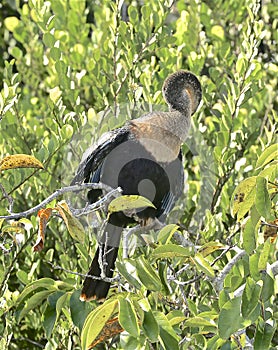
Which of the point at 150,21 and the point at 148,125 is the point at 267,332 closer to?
the point at 148,125

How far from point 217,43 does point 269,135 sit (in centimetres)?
82

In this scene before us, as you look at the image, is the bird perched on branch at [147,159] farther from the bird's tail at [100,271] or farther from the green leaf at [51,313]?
the green leaf at [51,313]

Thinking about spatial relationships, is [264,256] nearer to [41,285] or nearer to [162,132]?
[41,285]

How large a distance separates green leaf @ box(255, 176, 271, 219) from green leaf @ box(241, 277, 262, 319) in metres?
0.14

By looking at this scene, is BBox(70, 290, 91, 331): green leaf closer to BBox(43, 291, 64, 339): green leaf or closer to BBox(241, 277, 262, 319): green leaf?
BBox(43, 291, 64, 339): green leaf

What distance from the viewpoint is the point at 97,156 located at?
2104 millimetres

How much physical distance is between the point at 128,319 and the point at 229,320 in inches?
6.5

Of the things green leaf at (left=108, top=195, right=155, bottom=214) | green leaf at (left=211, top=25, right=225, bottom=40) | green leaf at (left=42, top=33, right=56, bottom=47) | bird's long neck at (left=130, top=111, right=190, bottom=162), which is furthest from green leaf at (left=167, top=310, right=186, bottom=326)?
green leaf at (left=211, top=25, right=225, bottom=40)

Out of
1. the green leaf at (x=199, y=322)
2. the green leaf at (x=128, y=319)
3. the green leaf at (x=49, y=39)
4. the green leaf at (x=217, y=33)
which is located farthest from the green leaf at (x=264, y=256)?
the green leaf at (x=217, y=33)

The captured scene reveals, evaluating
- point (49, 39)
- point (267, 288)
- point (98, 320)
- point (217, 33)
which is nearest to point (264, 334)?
point (267, 288)

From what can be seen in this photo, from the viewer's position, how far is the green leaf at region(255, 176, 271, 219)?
1.41 metres

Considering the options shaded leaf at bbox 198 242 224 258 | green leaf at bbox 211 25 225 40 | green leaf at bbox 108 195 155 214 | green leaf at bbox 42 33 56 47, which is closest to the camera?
green leaf at bbox 108 195 155 214

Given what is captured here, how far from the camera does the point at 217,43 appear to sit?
303cm

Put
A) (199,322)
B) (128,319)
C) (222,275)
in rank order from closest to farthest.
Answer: (128,319) < (199,322) < (222,275)
